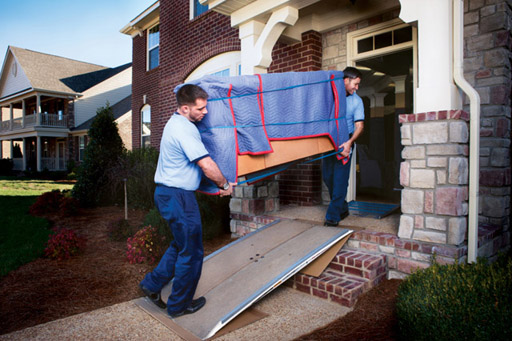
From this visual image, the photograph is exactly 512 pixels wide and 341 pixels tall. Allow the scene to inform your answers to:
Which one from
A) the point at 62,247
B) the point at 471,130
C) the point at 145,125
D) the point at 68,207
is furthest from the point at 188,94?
the point at 145,125

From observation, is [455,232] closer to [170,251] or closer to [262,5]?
[170,251]

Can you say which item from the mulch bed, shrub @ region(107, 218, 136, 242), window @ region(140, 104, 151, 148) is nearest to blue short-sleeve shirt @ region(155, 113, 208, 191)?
the mulch bed

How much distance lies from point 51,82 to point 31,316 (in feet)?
80.1

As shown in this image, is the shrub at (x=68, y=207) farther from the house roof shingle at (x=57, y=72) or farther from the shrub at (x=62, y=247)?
the house roof shingle at (x=57, y=72)

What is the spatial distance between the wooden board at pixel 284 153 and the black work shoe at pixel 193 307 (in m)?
1.26

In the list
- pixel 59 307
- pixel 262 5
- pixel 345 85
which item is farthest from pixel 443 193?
pixel 59 307

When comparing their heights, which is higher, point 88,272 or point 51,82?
point 51,82

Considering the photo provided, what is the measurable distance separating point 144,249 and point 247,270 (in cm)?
191

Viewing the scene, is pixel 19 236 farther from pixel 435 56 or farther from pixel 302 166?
pixel 435 56

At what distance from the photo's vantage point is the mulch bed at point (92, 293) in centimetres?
298

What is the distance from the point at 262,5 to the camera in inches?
206

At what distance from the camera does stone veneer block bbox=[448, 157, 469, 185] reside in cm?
349

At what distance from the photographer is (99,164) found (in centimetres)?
901

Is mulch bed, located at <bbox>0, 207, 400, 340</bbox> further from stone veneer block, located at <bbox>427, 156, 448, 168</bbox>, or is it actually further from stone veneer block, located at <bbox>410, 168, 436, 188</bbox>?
stone veneer block, located at <bbox>427, 156, 448, 168</bbox>
